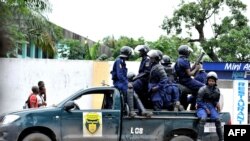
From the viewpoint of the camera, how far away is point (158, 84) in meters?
9.36

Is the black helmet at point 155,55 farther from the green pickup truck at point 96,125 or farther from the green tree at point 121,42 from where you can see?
the green tree at point 121,42

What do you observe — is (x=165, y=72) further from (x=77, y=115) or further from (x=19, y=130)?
(x=19, y=130)

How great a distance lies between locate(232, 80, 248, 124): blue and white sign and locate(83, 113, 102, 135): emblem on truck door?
272 inches

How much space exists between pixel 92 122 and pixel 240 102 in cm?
715

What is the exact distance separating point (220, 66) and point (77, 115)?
7655mm

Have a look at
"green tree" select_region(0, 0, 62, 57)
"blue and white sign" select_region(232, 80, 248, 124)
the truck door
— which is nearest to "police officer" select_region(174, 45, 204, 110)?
the truck door

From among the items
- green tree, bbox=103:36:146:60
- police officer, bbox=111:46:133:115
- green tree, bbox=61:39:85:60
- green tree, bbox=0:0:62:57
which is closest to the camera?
green tree, bbox=0:0:62:57

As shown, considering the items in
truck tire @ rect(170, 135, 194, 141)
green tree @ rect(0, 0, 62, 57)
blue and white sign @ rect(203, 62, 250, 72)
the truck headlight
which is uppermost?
green tree @ rect(0, 0, 62, 57)

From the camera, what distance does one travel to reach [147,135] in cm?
895

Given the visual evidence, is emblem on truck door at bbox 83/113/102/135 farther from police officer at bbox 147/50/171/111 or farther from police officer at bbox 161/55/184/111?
police officer at bbox 161/55/184/111

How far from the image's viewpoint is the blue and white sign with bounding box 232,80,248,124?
14766 mm

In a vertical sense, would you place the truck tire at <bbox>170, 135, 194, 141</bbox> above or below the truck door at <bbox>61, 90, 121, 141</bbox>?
below

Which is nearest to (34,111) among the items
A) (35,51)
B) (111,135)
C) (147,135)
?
(111,135)

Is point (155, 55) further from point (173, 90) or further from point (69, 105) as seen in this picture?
point (69, 105)
